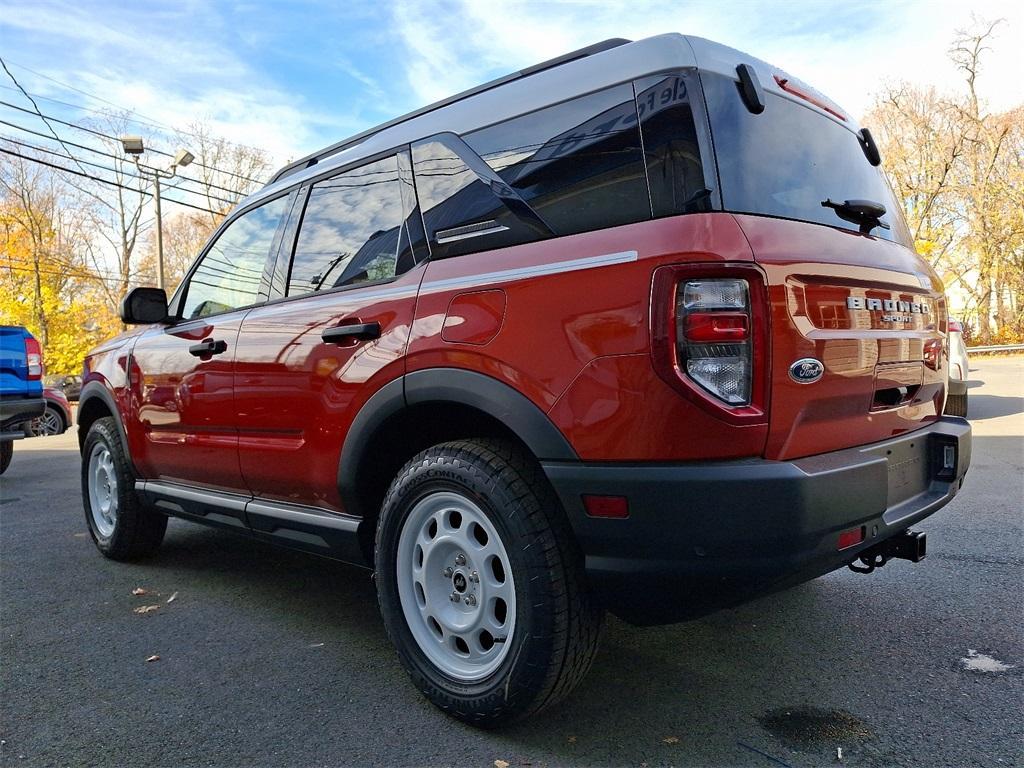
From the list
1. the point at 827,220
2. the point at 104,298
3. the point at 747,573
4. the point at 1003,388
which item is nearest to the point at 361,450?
the point at 747,573

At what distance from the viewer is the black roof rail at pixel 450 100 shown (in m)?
2.47

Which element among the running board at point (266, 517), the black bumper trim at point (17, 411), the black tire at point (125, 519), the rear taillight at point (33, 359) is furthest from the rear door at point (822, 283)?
the rear taillight at point (33, 359)

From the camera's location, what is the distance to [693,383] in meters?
1.92

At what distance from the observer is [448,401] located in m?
2.40

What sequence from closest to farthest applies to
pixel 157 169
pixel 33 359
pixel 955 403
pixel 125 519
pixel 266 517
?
pixel 266 517 < pixel 125 519 < pixel 955 403 < pixel 33 359 < pixel 157 169

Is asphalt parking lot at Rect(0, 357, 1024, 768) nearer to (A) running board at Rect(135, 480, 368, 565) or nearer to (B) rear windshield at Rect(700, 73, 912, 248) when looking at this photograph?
(A) running board at Rect(135, 480, 368, 565)

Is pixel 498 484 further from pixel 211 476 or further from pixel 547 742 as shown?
pixel 211 476

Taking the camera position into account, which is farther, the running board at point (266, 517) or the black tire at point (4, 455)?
the black tire at point (4, 455)

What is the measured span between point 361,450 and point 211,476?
1.25 metres

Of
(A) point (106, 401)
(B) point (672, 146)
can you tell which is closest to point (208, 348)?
(A) point (106, 401)

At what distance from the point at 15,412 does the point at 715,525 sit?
300 inches

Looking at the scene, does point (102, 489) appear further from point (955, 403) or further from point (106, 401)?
point (955, 403)

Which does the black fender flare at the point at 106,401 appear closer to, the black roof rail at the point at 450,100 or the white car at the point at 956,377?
the black roof rail at the point at 450,100

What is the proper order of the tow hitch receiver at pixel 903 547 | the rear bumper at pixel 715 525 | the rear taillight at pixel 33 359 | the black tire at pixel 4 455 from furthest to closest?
the black tire at pixel 4 455 → the rear taillight at pixel 33 359 → the tow hitch receiver at pixel 903 547 → the rear bumper at pixel 715 525
